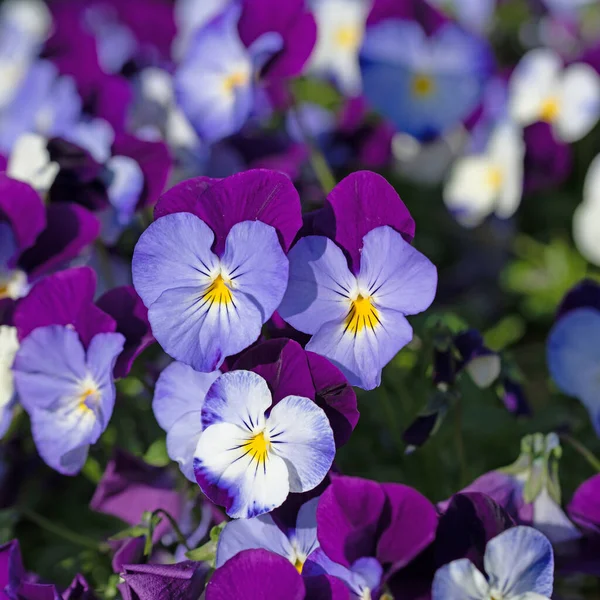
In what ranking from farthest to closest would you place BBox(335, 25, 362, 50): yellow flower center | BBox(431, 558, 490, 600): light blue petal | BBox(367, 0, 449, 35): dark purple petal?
BBox(335, 25, 362, 50): yellow flower center < BBox(367, 0, 449, 35): dark purple petal < BBox(431, 558, 490, 600): light blue petal

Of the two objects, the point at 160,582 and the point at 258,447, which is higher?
the point at 258,447

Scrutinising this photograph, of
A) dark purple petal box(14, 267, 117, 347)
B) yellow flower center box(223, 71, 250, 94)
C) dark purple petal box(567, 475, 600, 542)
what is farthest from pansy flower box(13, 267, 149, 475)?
yellow flower center box(223, 71, 250, 94)

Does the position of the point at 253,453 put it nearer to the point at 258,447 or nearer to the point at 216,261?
the point at 258,447

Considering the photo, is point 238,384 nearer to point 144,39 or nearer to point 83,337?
point 83,337

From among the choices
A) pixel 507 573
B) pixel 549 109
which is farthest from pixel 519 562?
pixel 549 109

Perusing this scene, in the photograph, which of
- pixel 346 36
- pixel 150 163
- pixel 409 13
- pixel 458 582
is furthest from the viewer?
pixel 346 36

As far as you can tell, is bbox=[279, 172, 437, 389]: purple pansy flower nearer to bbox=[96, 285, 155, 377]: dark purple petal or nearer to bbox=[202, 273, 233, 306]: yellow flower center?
bbox=[202, 273, 233, 306]: yellow flower center

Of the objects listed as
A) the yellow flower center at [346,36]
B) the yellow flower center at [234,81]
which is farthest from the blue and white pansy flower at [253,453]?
the yellow flower center at [346,36]
